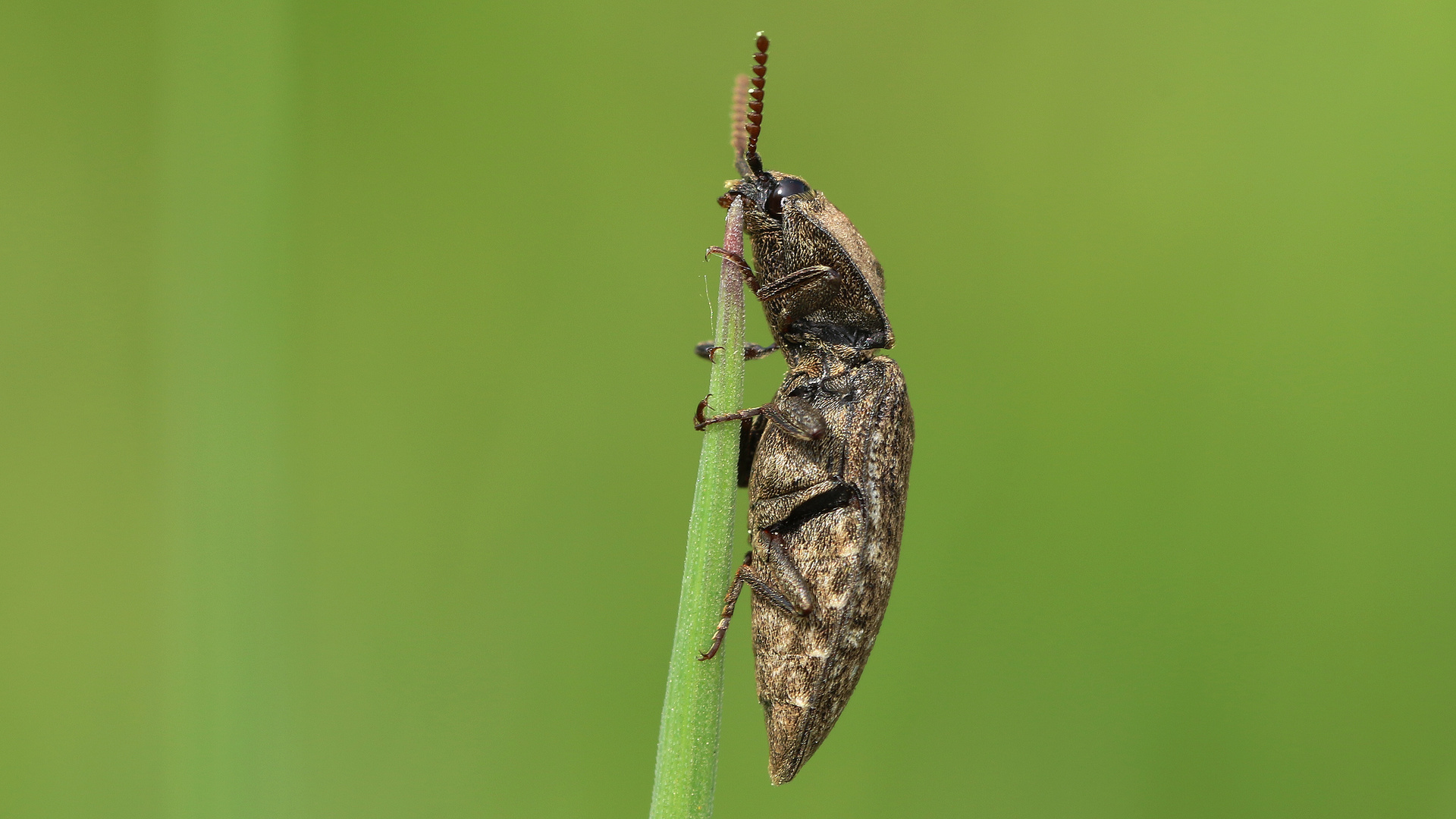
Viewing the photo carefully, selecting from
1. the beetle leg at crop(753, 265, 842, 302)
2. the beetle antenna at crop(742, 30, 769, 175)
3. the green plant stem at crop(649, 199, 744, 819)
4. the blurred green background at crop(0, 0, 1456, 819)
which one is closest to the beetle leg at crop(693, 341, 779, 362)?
the beetle leg at crop(753, 265, 842, 302)

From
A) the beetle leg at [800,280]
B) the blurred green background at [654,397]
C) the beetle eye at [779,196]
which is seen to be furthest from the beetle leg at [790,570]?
the beetle eye at [779,196]

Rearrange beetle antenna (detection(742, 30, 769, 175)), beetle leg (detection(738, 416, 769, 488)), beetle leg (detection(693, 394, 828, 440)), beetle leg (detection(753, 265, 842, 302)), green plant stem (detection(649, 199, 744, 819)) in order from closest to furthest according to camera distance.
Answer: green plant stem (detection(649, 199, 744, 819)) → beetle antenna (detection(742, 30, 769, 175)) → beetle leg (detection(693, 394, 828, 440)) → beetle leg (detection(753, 265, 842, 302)) → beetle leg (detection(738, 416, 769, 488))

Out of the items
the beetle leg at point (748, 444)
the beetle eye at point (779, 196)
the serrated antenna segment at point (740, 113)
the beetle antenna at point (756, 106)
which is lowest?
the beetle leg at point (748, 444)

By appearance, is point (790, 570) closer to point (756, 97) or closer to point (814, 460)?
point (814, 460)

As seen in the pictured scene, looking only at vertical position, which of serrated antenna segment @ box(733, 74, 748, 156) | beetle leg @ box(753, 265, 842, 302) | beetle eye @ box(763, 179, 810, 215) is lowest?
beetle leg @ box(753, 265, 842, 302)

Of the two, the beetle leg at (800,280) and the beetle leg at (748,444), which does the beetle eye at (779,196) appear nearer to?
the beetle leg at (800,280)

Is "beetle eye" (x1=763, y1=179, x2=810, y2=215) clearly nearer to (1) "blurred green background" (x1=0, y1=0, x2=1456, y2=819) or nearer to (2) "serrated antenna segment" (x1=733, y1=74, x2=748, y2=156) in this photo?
(2) "serrated antenna segment" (x1=733, y1=74, x2=748, y2=156)

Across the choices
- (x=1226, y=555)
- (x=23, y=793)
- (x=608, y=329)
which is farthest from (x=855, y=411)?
(x=23, y=793)
